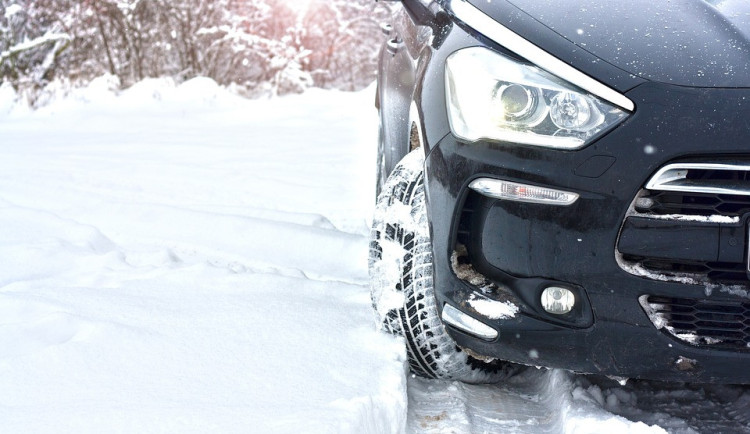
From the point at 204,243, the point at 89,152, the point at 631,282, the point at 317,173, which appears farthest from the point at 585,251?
the point at 89,152

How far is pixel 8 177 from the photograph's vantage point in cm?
438

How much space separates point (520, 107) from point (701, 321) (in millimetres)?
612

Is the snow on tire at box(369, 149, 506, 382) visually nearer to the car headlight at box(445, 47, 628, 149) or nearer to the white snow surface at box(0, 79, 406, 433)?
the white snow surface at box(0, 79, 406, 433)

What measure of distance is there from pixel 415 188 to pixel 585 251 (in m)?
0.57

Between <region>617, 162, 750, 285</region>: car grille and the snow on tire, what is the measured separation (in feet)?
1.80

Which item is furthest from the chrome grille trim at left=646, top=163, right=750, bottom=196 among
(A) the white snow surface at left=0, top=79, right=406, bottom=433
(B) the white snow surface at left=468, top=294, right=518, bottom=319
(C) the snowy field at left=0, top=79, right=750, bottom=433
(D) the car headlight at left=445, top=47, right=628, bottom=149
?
(A) the white snow surface at left=0, top=79, right=406, bottom=433

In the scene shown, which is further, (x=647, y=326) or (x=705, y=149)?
(x=647, y=326)

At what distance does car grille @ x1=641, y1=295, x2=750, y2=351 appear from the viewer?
1.80 m

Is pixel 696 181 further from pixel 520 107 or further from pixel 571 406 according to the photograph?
pixel 571 406

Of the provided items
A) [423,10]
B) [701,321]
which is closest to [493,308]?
[701,321]

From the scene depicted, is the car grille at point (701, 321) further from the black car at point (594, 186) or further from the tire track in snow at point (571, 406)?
the tire track in snow at point (571, 406)

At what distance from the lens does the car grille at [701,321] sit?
5.90 feet

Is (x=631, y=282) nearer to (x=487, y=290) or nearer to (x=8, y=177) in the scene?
(x=487, y=290)

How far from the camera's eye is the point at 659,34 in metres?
1.95
